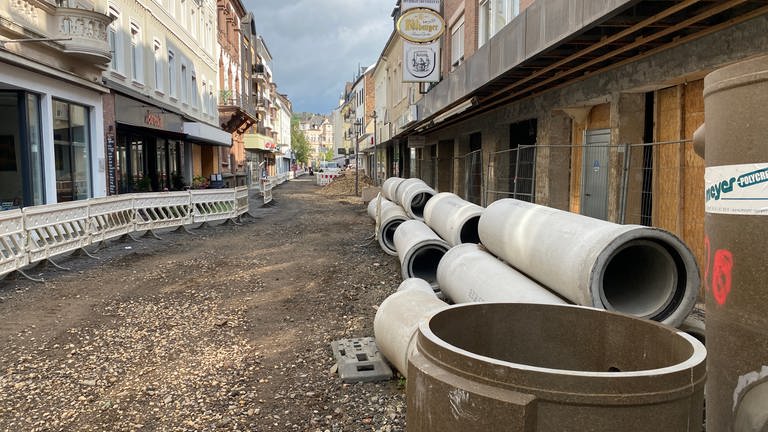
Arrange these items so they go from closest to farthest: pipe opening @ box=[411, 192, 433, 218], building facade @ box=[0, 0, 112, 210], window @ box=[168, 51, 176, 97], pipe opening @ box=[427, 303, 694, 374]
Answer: pipe opening @ box=[427, 303, 694, 374], building facade @ box=[0, 0, 112, 210], pipe opening @ box=[411, 192, 433, 218], window @ box=[168, 51, 176, 97]

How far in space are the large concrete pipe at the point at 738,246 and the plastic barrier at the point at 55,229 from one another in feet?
32.4

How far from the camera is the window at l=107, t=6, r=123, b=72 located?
57.0 ft

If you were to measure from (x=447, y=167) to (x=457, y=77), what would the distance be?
36.0 feet

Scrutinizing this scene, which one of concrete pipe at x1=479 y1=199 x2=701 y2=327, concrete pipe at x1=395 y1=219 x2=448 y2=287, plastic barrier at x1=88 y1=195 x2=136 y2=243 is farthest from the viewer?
plastic barrier at x1=88 y1=195 x2=136 y2=243

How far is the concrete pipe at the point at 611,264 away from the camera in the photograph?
415 cm

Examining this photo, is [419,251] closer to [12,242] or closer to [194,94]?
[12,242]

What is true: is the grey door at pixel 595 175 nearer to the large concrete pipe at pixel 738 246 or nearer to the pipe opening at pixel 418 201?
the pipe opening at pixel 418 201

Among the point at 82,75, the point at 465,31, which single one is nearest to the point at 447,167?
the point at 465,31

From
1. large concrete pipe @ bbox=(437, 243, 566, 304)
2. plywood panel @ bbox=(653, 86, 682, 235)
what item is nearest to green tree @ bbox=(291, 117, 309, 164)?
plywood panel @ bbox=(653, 86, 682, 235)

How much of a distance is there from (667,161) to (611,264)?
11.4 feet

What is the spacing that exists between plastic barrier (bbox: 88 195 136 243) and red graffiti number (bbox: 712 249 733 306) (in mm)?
11750

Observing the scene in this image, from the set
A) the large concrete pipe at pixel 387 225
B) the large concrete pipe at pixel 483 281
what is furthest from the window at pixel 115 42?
the large concrete pipe at pixel 483 281

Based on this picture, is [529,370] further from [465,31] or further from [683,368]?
[465,31]

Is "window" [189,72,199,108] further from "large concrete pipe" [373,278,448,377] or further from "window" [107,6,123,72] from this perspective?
"large concrete pipe" [373,278,448,377]
